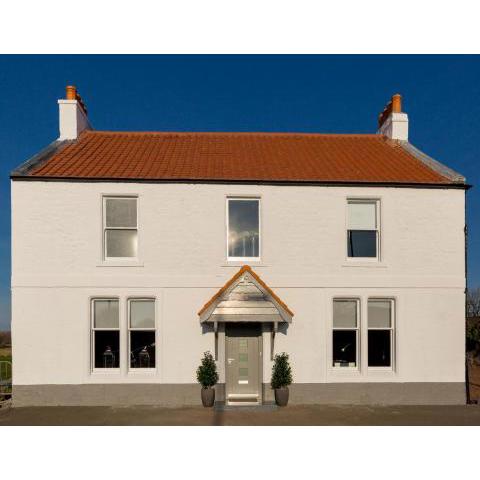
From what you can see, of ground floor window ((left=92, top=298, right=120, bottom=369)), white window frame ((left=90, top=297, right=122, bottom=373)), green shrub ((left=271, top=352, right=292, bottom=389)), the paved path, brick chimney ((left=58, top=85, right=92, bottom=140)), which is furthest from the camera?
brick chimney ((left=58, top=85, right=92, bottom=140))

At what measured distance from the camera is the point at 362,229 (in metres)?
15.3

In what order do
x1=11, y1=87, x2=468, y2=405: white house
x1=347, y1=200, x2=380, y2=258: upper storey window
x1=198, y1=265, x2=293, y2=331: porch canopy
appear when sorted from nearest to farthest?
x1=198, y1=265, x2=293, y2=331: porch canopy
x1=11, y1=87, x2=468, y2=405: white house
x1=347, y1=200, x2=380, y2=258: upper storey window

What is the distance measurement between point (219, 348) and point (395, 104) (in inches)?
441

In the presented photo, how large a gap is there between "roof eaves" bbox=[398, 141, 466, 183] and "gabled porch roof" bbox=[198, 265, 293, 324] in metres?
6.70

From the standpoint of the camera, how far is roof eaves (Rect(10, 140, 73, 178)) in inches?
570

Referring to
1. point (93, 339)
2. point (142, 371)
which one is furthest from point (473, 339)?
point (93, 339)

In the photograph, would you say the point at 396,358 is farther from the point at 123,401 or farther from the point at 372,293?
the point at 123,401

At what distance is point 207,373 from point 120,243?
469cm

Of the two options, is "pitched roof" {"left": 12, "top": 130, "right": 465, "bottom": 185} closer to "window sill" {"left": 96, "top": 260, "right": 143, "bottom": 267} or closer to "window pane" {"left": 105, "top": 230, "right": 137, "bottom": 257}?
"window pane" {"left": 105, "top": 230, "right": 137, "bottom": 257}

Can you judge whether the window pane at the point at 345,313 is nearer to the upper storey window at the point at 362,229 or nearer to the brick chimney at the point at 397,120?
the upper storey window at the point at 362,229

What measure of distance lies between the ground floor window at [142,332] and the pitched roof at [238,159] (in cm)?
384

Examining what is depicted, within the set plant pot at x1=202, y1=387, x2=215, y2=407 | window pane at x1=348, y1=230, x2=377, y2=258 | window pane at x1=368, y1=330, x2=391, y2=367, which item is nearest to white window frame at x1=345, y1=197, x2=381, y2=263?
window pane at x1=348, y1=230, x2=377, y2=258

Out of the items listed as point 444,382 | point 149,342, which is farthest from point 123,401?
point 444,382

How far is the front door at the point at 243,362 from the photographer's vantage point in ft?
48.3
